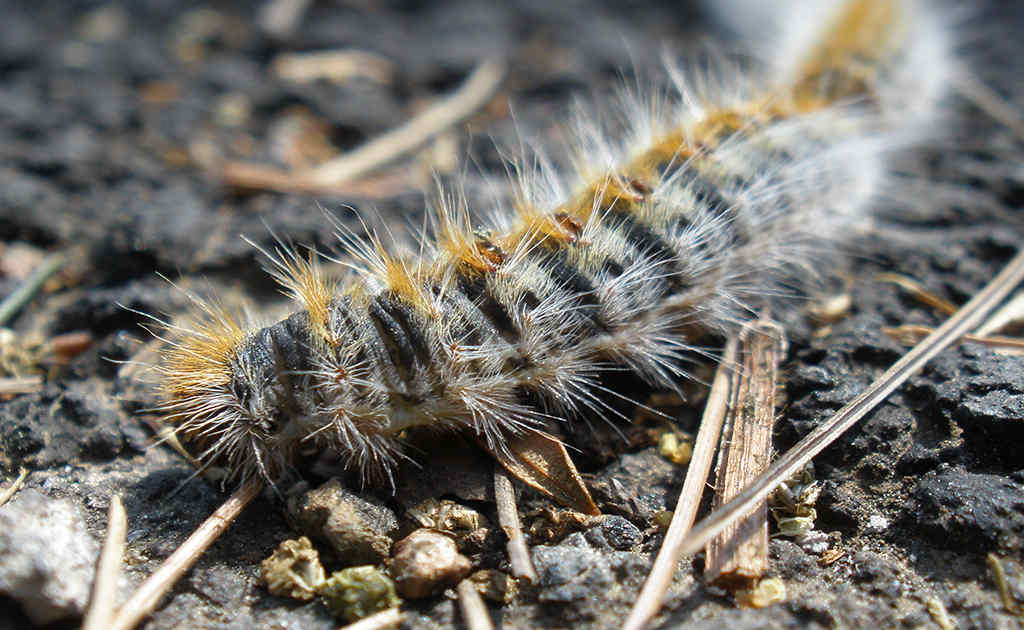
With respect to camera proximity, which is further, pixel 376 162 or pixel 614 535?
pixel 376 162

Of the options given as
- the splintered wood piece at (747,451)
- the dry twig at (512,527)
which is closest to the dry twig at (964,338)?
the splintered wood piece at (747,451)

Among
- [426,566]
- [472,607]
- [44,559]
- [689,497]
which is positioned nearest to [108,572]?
[44,559]

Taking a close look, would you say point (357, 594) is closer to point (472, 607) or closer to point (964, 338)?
point (472, 607)

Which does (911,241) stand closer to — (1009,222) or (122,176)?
(1009,222)

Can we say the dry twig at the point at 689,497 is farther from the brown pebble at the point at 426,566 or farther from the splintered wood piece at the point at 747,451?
the brown pebble at the point at 426,566

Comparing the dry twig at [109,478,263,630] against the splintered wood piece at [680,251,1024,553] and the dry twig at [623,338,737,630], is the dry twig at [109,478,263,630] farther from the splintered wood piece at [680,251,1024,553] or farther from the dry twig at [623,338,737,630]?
the splintered wood piece at [680,251,1024,553]
